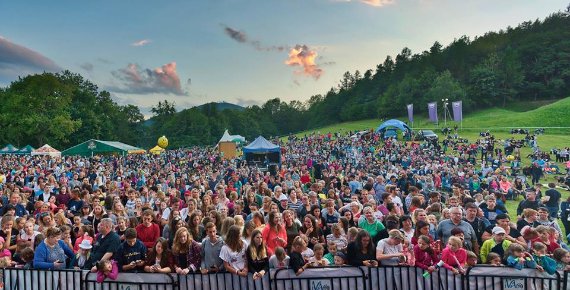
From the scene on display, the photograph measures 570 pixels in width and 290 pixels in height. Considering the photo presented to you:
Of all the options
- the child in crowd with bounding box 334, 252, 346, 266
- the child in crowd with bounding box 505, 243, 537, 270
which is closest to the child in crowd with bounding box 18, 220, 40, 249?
the child in crowd with bounding box 334, 252, 346, 266

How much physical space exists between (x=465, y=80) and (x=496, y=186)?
3294 inches

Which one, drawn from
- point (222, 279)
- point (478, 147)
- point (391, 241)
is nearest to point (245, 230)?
point (222, 279)

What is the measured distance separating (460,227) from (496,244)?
20.2 inches

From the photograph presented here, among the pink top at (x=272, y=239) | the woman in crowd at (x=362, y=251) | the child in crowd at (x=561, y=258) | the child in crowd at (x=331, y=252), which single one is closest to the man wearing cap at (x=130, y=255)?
the pink top at (x=272, y=239)

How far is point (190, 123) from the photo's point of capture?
249ft

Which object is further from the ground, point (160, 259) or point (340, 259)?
point (160, 259)

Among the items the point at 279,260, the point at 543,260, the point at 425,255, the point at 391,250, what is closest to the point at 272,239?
the point at 279,260

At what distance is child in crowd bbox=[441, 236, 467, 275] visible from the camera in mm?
4897

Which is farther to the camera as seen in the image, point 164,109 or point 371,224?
point 164,109

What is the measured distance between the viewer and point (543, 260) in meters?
4.91

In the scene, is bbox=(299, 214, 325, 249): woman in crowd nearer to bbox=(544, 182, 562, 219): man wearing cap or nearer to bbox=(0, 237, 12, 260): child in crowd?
bbox=(0, 237, 12, 260): child in crowd

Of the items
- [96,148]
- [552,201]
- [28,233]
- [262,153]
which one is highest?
[96,148]

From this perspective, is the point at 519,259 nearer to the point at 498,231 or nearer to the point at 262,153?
the point at 498,231

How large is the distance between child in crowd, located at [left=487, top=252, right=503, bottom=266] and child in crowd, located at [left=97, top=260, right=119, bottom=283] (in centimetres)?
504
